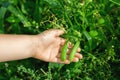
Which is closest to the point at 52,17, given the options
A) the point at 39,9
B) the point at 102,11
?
the point at 39,9

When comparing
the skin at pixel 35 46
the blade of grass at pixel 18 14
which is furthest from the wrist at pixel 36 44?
the blade of grass at pixel 18 14

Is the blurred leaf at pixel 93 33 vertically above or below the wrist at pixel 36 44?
above

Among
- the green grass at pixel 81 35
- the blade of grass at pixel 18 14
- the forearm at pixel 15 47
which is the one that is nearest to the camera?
the forearm at pixel 15 47

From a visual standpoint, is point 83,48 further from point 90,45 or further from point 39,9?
point 39,9

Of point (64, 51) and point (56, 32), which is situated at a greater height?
point (56, 32)

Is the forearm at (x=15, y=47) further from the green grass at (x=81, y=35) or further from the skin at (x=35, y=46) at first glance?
the green grass at (x=81, y=35)

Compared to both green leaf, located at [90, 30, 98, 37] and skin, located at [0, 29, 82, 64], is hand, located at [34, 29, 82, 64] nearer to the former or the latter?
skin, located at [0, 29, 82, 64]

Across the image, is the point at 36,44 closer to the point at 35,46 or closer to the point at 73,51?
the point at 35,46

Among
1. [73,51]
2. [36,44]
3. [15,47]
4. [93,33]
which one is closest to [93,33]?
[93,33]
